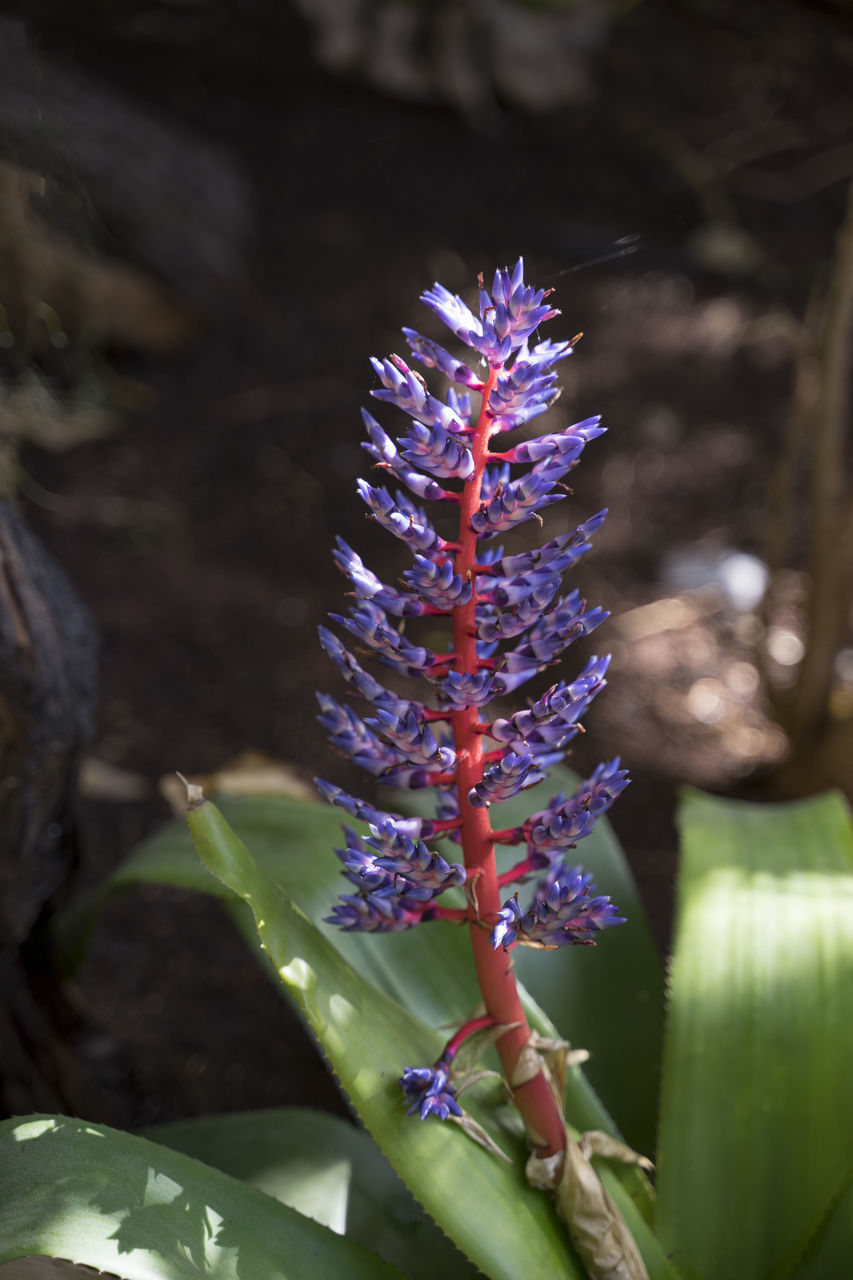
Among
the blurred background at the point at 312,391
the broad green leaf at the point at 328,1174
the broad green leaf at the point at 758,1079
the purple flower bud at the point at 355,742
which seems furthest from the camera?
the blurred background at the point at 312,391

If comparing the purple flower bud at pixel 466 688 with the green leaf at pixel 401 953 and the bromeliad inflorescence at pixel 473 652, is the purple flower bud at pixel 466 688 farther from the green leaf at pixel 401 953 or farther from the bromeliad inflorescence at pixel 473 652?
the green leaf at pixel 401 953

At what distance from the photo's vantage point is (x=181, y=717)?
2.59m

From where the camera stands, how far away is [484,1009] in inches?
36.7

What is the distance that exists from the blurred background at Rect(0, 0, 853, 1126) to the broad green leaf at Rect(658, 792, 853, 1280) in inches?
27.7

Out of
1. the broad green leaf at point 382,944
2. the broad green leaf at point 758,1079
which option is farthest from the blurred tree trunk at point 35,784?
the broad green leaf at point 758,1079

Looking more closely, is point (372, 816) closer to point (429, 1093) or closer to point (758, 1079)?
point (429, 1093)

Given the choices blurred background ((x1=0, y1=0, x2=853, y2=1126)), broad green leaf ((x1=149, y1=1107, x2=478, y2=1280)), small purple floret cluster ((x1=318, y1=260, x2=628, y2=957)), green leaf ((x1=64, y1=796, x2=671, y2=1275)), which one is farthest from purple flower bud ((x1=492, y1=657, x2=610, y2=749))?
broad green leaf ((x1=149, y1=1107, x2=478, y2=1280))

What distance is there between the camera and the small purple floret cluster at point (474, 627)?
0.77 meters

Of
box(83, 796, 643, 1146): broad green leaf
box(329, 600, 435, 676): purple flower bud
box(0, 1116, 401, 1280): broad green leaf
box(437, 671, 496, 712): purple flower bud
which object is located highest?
box(329, 600, 435, 676): purple flower bud

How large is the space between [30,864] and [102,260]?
2829 mm

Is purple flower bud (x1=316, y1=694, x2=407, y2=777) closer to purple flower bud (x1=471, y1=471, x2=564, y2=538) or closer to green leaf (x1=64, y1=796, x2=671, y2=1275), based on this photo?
purple flower bud (x1=471, y1=471, x2=564, y2=538)

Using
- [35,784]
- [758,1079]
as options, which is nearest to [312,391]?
[35,784]

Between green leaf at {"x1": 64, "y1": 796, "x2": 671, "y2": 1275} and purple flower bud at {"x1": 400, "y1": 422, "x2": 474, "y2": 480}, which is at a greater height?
purple flower bud at {"x1": 400, "y1": 422, "x2": 474, "y2": 480}

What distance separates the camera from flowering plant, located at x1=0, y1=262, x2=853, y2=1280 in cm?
79
